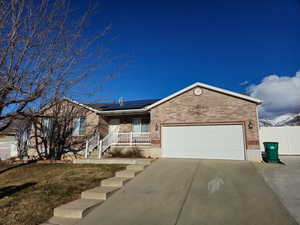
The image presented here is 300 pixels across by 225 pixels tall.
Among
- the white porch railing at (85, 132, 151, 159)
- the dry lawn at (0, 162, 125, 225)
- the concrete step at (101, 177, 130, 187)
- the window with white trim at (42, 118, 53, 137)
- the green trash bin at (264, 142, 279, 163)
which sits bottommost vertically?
the dry lawn at (0, 162, 125, 225)

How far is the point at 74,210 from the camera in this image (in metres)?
4.48

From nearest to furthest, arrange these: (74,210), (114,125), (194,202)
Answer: (74,210), (194,202), (114,125)

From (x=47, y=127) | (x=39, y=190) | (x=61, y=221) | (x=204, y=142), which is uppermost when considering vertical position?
(x=47, y=127)

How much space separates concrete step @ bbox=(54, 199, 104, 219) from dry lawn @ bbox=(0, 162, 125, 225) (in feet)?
0.94

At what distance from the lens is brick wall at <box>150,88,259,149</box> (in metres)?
10.4

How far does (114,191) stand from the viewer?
5.88 metres

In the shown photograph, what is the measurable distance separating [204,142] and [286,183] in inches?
191

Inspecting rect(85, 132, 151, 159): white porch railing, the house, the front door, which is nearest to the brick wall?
the house

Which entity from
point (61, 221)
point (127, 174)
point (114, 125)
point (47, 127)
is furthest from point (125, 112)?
point (61, 221)

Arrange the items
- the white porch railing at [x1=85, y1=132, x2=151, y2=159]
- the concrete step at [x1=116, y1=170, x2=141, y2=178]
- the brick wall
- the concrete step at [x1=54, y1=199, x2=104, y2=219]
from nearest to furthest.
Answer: the concrete step at [x1=54, y1=199, x2=104, y2=219]
the concrete step at [x1=116, y1=170, x2=141, y2=178]
the brick wall
the white porch railing at [x1=85, y1=132, x2=151, y2=159]

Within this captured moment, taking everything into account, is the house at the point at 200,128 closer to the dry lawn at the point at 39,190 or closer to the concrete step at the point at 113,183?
the dry lawn at the point at 39,190

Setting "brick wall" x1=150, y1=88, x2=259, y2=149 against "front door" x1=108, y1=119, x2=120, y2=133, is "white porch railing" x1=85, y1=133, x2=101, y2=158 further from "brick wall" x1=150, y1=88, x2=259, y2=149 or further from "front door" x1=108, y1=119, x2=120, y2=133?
"brick wall" x1=150, y1=88, x2=259, y2=149

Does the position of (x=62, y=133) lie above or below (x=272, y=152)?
above

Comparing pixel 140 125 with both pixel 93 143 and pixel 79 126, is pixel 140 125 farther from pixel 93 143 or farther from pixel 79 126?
pixel 79 126
